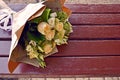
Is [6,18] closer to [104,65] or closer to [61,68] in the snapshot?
[61,68]

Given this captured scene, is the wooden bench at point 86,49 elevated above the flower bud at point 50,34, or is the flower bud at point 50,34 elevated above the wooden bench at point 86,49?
the flower bud at point 50,34

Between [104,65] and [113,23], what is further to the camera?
[113,23]

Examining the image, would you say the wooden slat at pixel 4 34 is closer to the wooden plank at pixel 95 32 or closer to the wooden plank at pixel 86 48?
the wooden plank at pixel 86 48

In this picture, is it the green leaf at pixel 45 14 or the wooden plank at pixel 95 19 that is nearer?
the green leaf at pixel 45 14

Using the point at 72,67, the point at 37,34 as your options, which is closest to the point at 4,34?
the point at 37,34

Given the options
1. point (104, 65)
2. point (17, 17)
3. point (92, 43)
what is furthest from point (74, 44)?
point (17, 17)

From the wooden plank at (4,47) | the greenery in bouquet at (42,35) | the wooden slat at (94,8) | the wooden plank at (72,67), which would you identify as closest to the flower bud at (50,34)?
the greenery in bouquet at (42,35)

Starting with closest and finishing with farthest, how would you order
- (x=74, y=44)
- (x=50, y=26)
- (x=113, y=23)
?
(x=50, y=26) < (x=74, y=44) < (x=113, y=23)

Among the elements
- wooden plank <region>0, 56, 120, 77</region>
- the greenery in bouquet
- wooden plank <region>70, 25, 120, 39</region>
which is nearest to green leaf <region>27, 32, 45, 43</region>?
the greenery in bouquet
